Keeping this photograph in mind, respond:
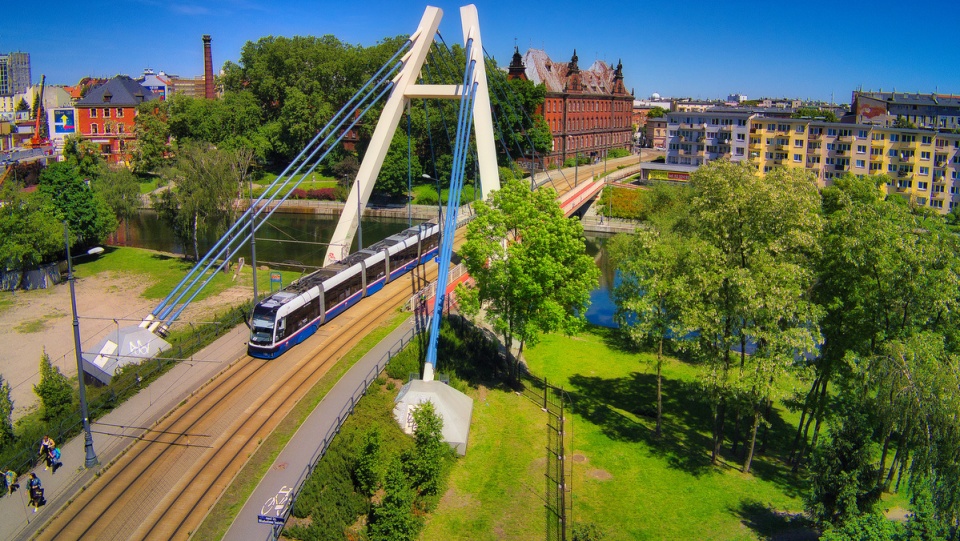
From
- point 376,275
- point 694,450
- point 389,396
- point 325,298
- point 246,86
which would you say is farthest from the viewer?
point 246,86

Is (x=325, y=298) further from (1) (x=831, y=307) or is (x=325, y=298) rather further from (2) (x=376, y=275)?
(1) (x=831, y=307)

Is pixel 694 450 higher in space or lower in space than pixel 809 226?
lower

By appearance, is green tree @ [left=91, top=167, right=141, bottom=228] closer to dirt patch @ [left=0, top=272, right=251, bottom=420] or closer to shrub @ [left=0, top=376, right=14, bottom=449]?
dirt patch @ [left=0, top=272, right=251, bottom=420]

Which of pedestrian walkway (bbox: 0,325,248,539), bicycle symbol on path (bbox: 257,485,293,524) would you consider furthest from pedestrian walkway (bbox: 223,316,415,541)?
pedestrian walkway (bbox: 0,325,248,539)

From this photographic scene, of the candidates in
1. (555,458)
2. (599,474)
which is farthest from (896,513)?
(555,458)

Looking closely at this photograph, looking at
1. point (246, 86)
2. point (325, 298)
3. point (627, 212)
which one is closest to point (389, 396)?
point (325, 298)

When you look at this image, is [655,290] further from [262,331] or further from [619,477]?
[262,331]
